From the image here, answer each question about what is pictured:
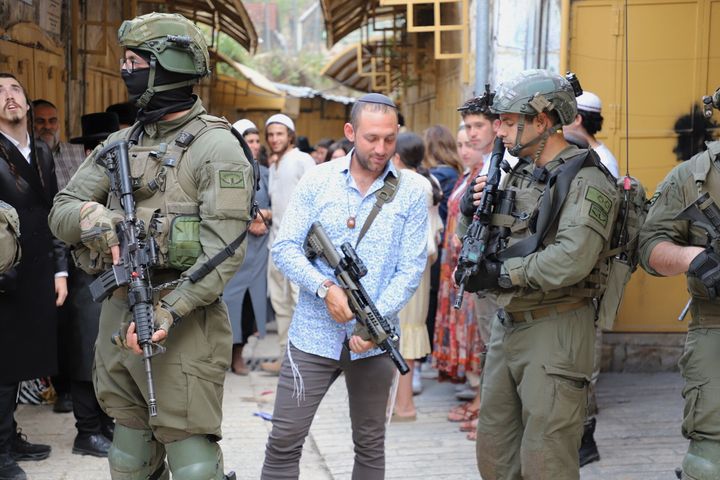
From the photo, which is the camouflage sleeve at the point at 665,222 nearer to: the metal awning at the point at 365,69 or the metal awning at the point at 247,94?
the metal awning at the point at 365,69

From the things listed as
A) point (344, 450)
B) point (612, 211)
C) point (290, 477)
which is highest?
point (612, 211)

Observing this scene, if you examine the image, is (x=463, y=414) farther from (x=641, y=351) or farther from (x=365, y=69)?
(x=365, y=69)

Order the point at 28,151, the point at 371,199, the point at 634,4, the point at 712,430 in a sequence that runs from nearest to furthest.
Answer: the point at 712,430
the point at 371,199
the point at 28,151
the point at 634,4

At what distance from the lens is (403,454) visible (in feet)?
19.3

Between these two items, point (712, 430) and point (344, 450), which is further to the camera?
Answer: point (344, 450)

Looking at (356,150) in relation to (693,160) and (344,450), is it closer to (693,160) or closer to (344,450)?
(693,160)

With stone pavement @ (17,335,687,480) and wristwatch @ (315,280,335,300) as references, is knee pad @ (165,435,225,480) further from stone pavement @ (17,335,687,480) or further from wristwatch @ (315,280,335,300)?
stone pavement @ (17,335,687,480)

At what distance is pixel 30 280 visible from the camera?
5.42 metres

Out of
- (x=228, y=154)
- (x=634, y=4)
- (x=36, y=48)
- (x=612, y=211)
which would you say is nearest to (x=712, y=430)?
(x=612, y=211)

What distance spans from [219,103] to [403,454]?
14.9m

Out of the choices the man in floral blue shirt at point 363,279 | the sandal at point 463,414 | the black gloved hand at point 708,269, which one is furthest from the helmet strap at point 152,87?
the sandal at point 463,414

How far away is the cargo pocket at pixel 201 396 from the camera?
374cm

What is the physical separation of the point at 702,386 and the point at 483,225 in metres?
1.05

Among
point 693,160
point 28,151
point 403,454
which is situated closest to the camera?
point 693,160
